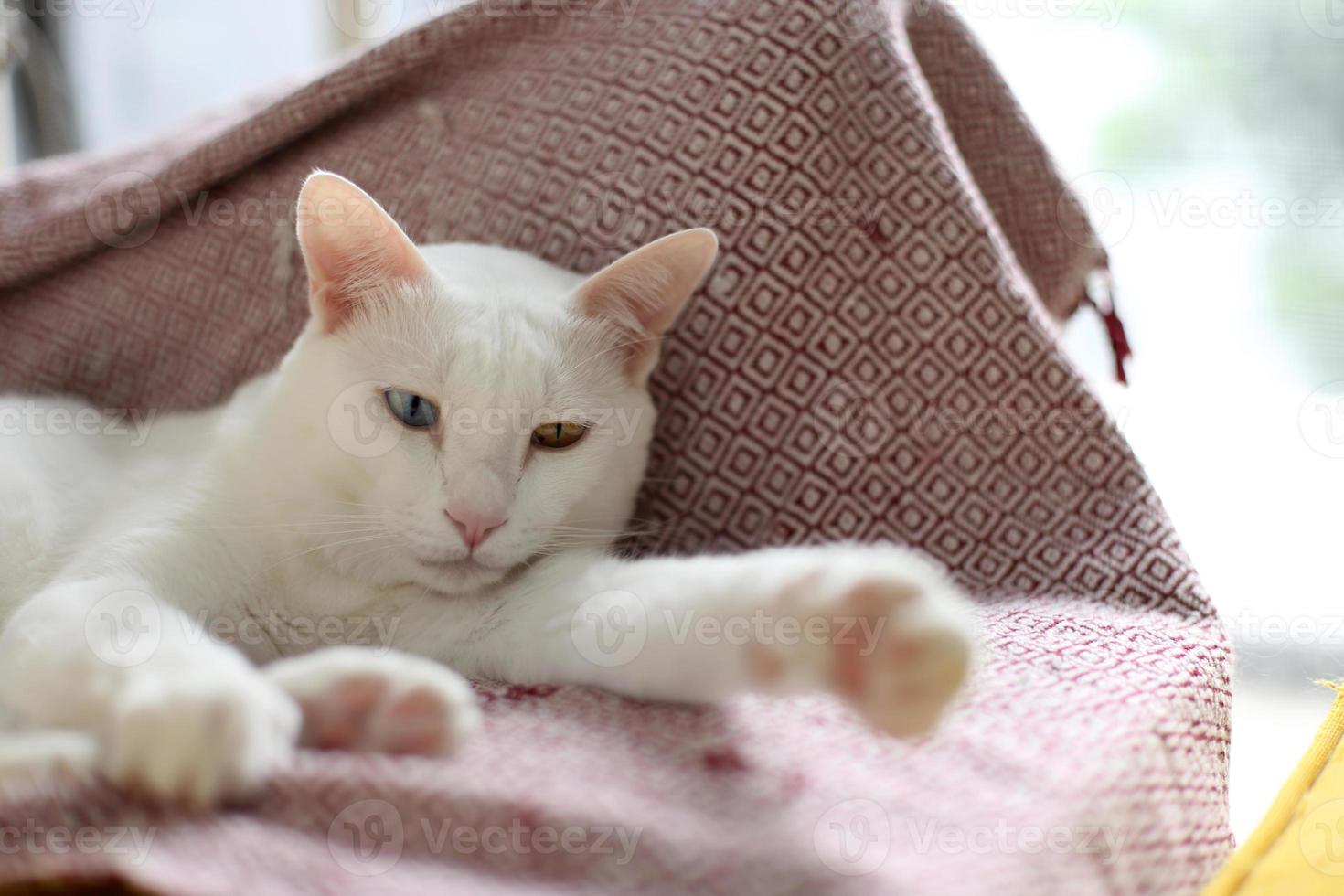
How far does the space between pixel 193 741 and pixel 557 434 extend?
0.52m

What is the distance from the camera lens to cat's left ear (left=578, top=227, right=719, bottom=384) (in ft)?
3.55

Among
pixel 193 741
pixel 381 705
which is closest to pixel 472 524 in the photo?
pixel 381 705

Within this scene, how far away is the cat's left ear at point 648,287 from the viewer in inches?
42.6

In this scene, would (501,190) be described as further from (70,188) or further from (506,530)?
(70,188)

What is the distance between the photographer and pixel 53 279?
5.08 feet

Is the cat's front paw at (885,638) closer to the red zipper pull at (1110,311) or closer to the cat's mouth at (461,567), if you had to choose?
the cat's mouth at (461,567)

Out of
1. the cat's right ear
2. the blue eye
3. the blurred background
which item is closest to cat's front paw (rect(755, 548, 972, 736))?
the blue eye

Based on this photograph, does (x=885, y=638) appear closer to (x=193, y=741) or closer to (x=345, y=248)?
(x=193, y=741)

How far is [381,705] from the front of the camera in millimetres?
719

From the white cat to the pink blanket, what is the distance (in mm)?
58

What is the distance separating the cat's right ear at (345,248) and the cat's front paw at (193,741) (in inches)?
20.2

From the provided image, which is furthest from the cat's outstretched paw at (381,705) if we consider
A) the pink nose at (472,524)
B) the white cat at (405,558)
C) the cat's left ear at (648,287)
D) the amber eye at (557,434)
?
the cat's left ear at (648,287)

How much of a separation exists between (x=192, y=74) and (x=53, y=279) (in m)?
1.55

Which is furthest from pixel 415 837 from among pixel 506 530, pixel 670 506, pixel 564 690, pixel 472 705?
pixel 670 506
